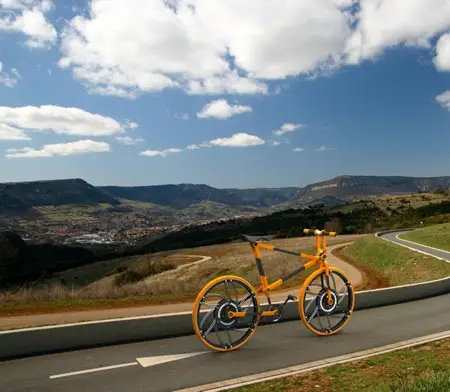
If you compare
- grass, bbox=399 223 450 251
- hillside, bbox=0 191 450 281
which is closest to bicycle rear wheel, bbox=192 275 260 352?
grass, bbox=399 223 450 251

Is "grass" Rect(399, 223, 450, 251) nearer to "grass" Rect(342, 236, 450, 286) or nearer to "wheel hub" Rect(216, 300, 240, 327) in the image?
"grass" Rect(342, 236, 450, 286)

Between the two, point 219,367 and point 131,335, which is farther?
point 131,335

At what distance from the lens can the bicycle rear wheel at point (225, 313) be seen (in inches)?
283

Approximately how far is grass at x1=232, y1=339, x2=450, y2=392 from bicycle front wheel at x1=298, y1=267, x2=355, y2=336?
1.29 metres

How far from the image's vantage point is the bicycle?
7293 millimetres

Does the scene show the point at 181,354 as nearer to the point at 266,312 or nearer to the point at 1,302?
the point at 266,312

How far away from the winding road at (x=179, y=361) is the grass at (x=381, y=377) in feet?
1.86

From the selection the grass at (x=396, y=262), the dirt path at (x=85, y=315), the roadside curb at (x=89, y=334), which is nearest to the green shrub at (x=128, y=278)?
the grass at (x=396, y=262)

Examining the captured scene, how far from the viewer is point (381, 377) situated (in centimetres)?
633

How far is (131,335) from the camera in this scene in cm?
795

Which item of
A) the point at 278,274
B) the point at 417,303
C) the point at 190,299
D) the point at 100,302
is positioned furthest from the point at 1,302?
the point at 278,274

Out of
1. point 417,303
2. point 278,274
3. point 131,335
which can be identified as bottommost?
point 278,274

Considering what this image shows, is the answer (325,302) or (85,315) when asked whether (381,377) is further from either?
(85,315)

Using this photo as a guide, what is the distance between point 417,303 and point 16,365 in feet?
37.1
